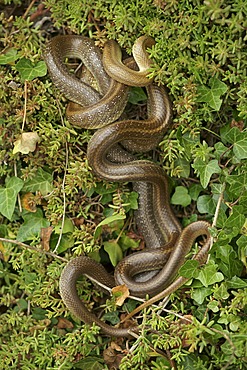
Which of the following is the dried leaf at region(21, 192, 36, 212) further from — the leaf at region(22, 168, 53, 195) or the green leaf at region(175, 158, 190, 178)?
the green leaf at region(175, 158, 190, 178)

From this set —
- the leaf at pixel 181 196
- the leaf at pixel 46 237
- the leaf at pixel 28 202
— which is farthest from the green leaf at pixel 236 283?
the leaf at pixel 28 202

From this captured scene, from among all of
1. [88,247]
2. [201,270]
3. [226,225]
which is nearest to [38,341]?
[88,247]

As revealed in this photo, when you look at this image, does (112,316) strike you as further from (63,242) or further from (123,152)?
(123,152)

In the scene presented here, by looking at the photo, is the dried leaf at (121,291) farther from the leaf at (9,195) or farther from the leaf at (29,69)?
the leaf at (29,69)

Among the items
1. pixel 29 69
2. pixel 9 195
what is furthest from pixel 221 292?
pixel 29 69

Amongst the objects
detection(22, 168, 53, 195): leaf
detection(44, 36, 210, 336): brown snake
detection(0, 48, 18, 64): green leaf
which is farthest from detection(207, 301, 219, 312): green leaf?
detection(0, 48, 18, 64): green leaf

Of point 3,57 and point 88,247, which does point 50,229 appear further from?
point 3,57
